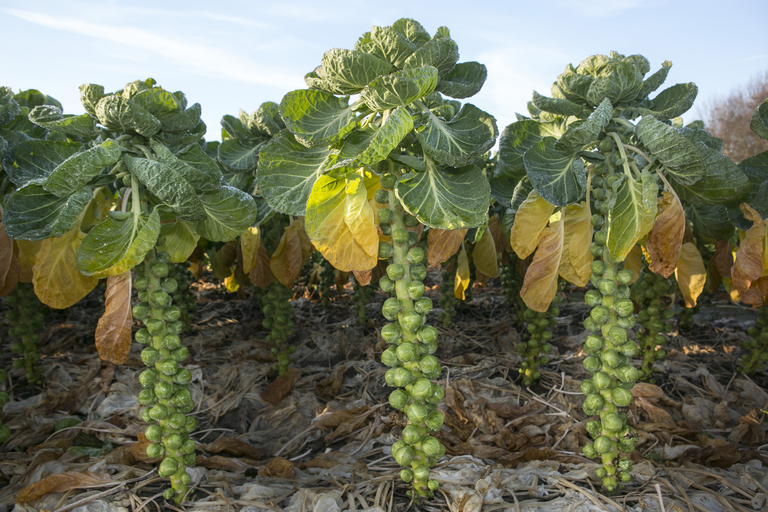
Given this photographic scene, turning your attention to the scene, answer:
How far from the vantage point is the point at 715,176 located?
1.90m

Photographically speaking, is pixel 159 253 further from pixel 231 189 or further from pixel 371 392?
pixel 371 392

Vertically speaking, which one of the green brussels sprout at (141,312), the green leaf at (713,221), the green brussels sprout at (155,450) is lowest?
the green brussels sprout at (155,450)

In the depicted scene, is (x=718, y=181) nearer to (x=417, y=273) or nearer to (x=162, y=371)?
(x=417, y=273)

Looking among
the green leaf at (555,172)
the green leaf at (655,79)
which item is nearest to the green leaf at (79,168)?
the green leaf at (555,172)

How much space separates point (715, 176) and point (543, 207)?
2.26 feet

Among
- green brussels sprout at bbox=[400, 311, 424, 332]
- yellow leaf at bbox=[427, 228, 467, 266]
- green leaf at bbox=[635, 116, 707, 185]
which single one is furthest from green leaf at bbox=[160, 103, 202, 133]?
green leaf at bbox=[635, 116, 707, 185]

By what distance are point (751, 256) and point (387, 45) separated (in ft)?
6.30

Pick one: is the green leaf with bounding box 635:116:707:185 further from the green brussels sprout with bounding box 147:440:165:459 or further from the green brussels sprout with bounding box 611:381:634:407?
the green brussels sprout with bounding box 147:440:165:459

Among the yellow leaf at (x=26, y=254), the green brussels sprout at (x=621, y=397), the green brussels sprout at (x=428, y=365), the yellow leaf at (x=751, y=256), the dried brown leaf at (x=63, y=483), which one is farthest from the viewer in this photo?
the yellow leaf at (x=26, y=254)

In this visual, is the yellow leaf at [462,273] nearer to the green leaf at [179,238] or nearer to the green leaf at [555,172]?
the green leaf at [555,172]

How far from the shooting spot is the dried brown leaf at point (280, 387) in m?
3.08

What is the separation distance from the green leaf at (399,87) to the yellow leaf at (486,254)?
3.98 feet

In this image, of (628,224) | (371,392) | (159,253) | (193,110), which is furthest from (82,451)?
(628,224)

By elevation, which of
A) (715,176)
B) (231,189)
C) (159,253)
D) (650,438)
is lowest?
(650,438)
